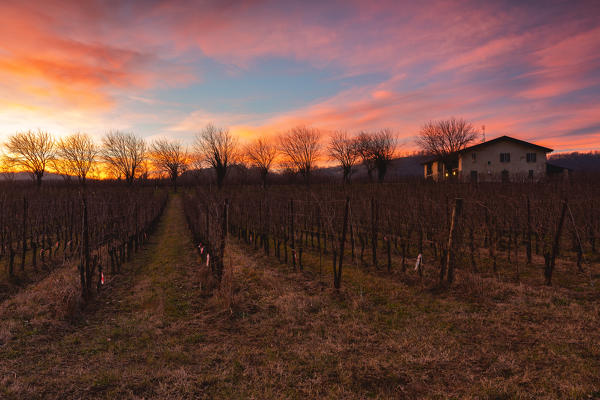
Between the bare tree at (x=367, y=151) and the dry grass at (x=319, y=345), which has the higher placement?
the bare tree at (x=367, y=151)

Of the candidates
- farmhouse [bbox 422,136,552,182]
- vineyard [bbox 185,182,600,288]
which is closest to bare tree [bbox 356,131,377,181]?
farmhouse [bbox 422,136,552,182]

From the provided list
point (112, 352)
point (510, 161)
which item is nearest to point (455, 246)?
point (112, 352)

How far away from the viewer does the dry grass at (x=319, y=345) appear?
329cm

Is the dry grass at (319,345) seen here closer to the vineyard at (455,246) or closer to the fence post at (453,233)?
the fence post at (453,233)

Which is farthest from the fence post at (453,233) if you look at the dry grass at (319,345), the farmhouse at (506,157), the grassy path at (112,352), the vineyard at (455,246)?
the farmhouse at (506,157)

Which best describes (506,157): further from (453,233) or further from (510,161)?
(453,233)

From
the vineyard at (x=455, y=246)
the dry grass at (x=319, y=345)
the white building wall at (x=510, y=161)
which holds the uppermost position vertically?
the white building wall at (x=510, y=161)

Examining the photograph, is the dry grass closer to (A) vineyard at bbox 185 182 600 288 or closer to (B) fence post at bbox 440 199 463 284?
(B) fence post at bbox 440 199 463 284

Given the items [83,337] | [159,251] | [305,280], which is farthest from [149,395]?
[159,251]

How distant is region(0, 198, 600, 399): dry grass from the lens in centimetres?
329

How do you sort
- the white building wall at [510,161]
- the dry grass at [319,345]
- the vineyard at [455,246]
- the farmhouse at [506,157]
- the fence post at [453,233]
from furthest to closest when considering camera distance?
1. the white building wall at [510,161]
2. the farmhouse at [506,157]
3. the vineyard at [455,246]
4. the fence post at [453,233]
5. the dry grass at [319,345]

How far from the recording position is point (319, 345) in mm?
4184

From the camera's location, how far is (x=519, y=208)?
34.9 feet

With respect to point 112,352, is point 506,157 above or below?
above
